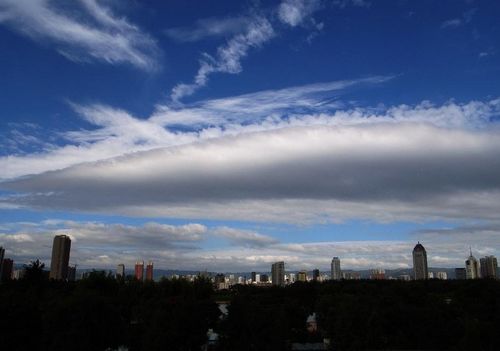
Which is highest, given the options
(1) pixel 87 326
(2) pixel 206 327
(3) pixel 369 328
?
(3) pixel 369 328

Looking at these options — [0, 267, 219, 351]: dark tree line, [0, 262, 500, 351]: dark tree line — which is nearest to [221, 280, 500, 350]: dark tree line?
[0, 262, 500, 351]: dark tree line

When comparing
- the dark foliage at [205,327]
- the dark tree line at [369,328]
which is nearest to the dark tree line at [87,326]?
the dark foliage at [205,327]

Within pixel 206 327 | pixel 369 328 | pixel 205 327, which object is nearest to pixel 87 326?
pixel 205 327

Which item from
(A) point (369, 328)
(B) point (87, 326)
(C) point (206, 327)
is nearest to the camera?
(A) point (369, 328)

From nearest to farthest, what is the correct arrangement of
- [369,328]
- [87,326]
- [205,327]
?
[369,328] → [87,326] → [205,327]

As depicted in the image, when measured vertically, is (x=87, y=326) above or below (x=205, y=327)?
above

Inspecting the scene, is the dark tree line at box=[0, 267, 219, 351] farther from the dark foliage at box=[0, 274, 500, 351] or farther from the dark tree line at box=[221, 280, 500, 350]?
the dark tree line at box=[221, 280, 500, 350]

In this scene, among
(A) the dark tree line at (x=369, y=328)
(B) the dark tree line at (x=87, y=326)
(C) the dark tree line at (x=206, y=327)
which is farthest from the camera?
(B) the dark tree line at (x=87, y=326)

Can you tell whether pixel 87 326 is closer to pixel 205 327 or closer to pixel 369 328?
pixel 205 327

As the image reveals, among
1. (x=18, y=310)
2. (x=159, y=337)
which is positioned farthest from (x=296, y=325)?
(x=18, y=310)

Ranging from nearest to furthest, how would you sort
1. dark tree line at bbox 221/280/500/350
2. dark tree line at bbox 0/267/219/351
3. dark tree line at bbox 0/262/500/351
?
dark tree line at bbox 221/280/500/350
dark tree line at bbox 0/262/500/351
dark tree line at bbox 0/267/219/351

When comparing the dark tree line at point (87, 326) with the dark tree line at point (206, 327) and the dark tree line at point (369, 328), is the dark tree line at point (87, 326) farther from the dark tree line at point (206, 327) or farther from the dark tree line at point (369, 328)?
the dark tree line at point (369, 328)

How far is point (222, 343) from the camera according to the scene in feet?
143

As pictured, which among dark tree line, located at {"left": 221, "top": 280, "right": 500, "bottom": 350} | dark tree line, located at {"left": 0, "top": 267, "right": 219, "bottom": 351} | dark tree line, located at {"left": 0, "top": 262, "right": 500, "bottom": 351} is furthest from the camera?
dark tree line, located at {"left": 0, "top": 267, "right": 219, "bottom": 351}
